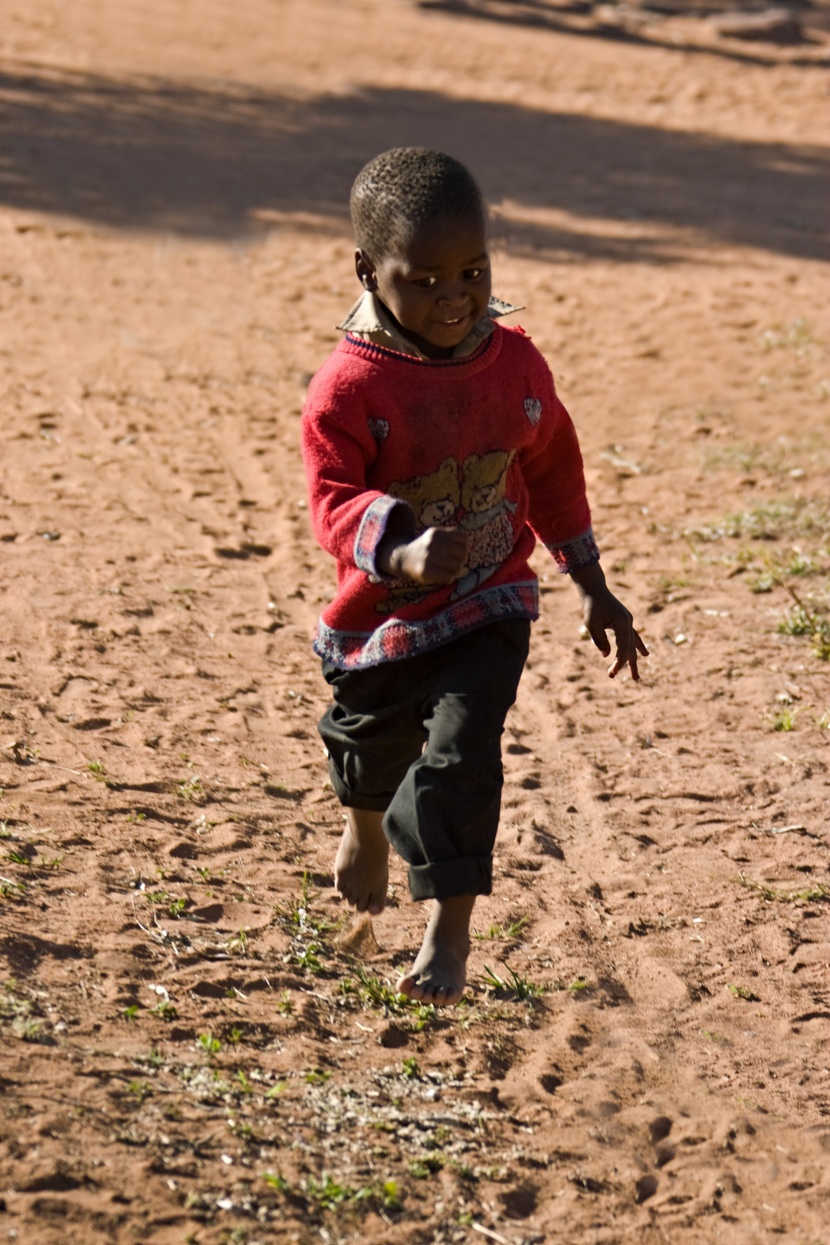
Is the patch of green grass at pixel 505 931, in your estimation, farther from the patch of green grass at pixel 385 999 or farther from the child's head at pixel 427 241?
the child's head at pixel 427 241

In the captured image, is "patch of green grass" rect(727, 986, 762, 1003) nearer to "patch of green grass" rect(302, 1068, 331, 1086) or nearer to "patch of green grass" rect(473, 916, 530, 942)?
"patch of green grass" rect(473, 916, 530, 942)

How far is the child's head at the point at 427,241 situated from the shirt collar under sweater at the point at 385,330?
3cm

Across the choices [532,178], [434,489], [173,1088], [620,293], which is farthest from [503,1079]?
[532,178]

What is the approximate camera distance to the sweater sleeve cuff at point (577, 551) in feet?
11.2

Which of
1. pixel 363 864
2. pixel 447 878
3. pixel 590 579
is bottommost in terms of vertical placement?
pixel 363 864

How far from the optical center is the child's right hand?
2.57 m

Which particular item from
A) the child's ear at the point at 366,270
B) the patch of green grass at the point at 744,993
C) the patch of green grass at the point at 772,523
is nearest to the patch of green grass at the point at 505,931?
the patch of green grass at the point at 744,993

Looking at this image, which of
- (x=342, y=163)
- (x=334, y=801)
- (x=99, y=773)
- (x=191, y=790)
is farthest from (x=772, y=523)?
(x=342, y=163)

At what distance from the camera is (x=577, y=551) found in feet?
11.2

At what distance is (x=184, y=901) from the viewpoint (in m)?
3.66

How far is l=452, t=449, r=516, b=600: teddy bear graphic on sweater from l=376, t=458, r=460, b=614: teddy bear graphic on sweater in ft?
0.09

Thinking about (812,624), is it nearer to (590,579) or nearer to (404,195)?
(590,579)

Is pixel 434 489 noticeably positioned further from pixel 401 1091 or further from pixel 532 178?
pixel 532 178

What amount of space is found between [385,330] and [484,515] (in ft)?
1.41
